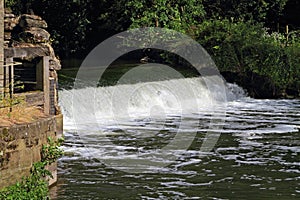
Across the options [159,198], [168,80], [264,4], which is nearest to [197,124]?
[168,80]

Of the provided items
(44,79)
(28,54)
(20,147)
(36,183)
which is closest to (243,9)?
(44,79)

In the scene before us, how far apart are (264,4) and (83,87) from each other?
16.8 meters

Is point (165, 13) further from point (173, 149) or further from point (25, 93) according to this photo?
point (25, 93)

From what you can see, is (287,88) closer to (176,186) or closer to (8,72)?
(176,186)

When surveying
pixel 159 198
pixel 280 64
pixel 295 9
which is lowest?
pixel 159 198

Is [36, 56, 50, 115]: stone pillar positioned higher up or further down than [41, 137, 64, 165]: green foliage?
higher up

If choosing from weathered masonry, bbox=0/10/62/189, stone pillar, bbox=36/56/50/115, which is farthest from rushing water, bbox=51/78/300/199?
weathered masonry, bbox=0/10/62/189

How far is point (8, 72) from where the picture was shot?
1227 cm

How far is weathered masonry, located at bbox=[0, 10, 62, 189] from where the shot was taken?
11023mm

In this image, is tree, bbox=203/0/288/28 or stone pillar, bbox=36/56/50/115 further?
tree, bbox=203/0/288/28

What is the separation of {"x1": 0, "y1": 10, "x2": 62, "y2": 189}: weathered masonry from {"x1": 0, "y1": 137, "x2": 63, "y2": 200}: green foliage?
90mm

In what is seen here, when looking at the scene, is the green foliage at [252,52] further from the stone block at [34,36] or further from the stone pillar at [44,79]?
the stone pillar at [44,79]

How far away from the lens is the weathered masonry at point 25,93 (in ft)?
36.2

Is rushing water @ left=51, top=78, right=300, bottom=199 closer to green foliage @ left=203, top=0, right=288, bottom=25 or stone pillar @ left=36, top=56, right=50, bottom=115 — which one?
stone pillar @ left=36, top=56, right=50, bottom=115
